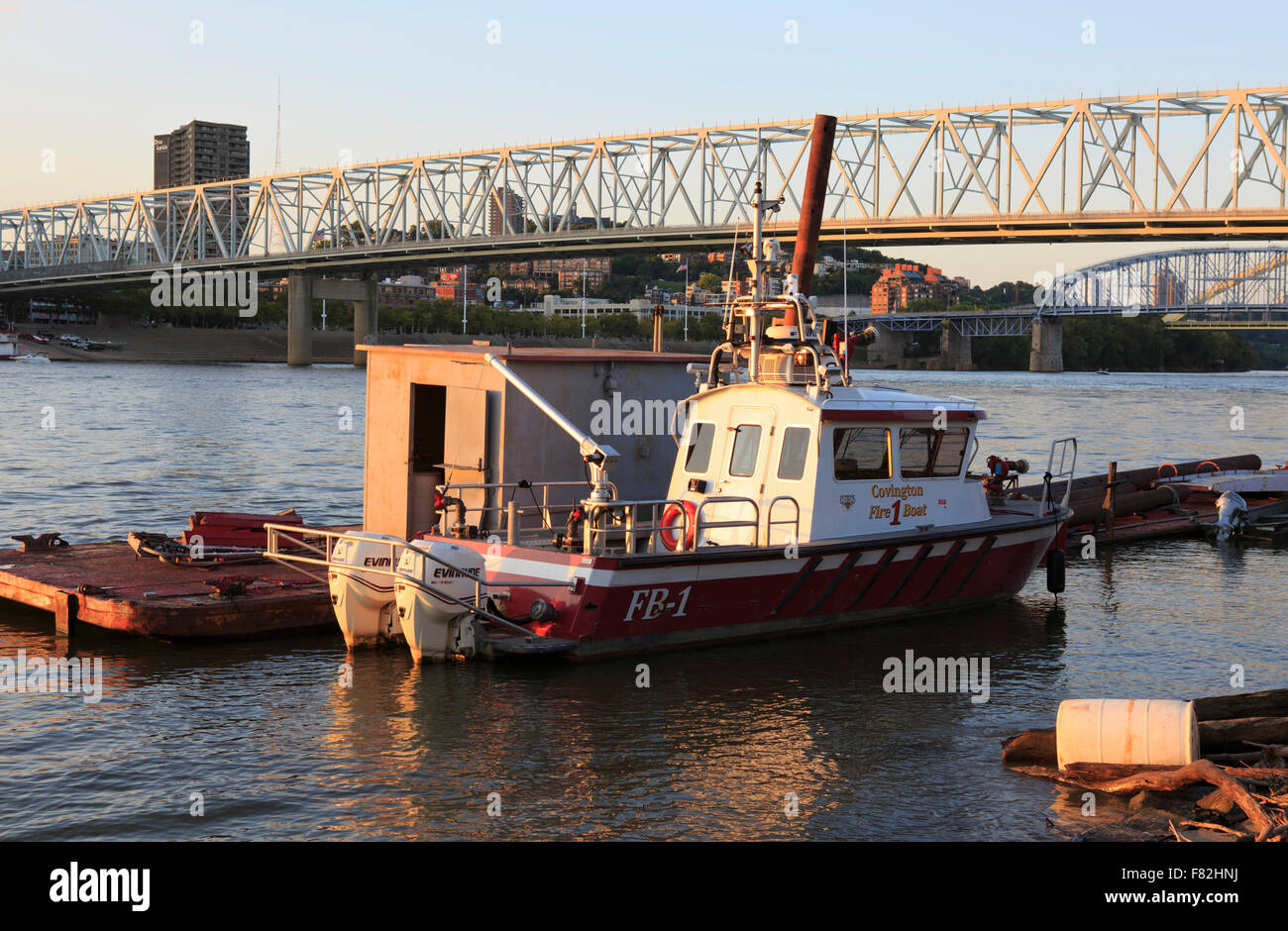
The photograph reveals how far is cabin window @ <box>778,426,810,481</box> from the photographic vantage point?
1605cm

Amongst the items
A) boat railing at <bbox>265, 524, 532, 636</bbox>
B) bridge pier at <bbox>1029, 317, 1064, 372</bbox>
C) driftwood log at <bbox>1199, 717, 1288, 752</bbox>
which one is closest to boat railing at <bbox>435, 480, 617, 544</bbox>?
boat railing at <bbox>265, 524, 532, 636</bbox>

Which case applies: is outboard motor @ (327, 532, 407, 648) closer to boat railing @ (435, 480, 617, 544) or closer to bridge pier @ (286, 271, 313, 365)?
boat railing @ (435, 480, 617, 544)

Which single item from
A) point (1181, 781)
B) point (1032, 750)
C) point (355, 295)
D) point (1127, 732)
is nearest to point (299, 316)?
point (355, 295)

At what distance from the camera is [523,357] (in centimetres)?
1769

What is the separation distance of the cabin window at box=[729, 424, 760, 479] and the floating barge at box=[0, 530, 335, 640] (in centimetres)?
531

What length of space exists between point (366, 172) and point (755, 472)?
135 m

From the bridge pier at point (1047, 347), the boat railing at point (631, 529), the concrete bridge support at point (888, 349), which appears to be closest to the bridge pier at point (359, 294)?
the concrete bridge support at point (888, 349)

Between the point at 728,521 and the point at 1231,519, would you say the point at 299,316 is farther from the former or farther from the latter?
the point at 728,521

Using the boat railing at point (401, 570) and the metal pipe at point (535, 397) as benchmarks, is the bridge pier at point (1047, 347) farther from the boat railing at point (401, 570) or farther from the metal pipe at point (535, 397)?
the boat railing at point (401, 570)

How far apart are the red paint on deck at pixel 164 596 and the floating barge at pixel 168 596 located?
11mm
